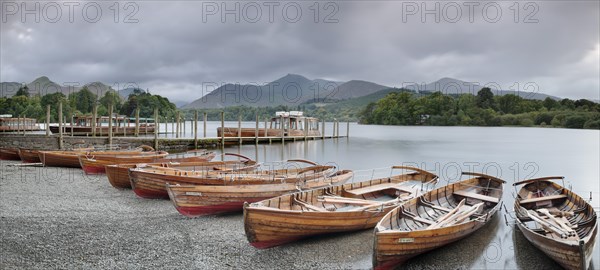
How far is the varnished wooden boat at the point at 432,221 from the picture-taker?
22.5 feet

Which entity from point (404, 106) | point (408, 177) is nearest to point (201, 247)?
point (408, 177)

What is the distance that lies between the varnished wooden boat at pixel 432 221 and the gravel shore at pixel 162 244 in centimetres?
61

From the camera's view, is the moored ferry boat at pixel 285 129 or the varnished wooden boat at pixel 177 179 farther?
the moored ferry boat at pixel 285 129

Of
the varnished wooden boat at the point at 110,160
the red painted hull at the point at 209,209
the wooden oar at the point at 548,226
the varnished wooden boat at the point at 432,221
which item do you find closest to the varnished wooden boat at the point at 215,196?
the red painted hull at the point at 209,209

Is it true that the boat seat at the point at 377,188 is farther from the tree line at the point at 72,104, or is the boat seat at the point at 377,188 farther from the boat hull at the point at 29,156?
the tree line at the point at 72,104

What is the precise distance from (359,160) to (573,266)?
26903 mm

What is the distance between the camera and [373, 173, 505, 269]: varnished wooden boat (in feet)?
22.5

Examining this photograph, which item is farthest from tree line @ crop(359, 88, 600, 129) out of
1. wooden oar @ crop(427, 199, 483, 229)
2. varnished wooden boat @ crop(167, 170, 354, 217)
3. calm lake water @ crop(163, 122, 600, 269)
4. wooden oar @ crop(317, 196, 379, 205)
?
varnished wooden boat @ crop(167, 170, 354, 217)

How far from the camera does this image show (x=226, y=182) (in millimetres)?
11961

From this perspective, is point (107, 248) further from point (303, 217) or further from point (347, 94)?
point (347, 94)

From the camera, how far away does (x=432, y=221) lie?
8.53 meters

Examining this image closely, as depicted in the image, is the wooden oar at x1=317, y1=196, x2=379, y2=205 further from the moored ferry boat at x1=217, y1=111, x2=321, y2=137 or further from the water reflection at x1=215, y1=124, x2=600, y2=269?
the moored ferry boat at x1=217, y1=111, x2=321, y2=137

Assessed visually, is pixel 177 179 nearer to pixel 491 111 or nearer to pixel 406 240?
pixel 406 240

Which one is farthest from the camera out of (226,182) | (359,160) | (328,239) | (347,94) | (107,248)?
(347,94)
